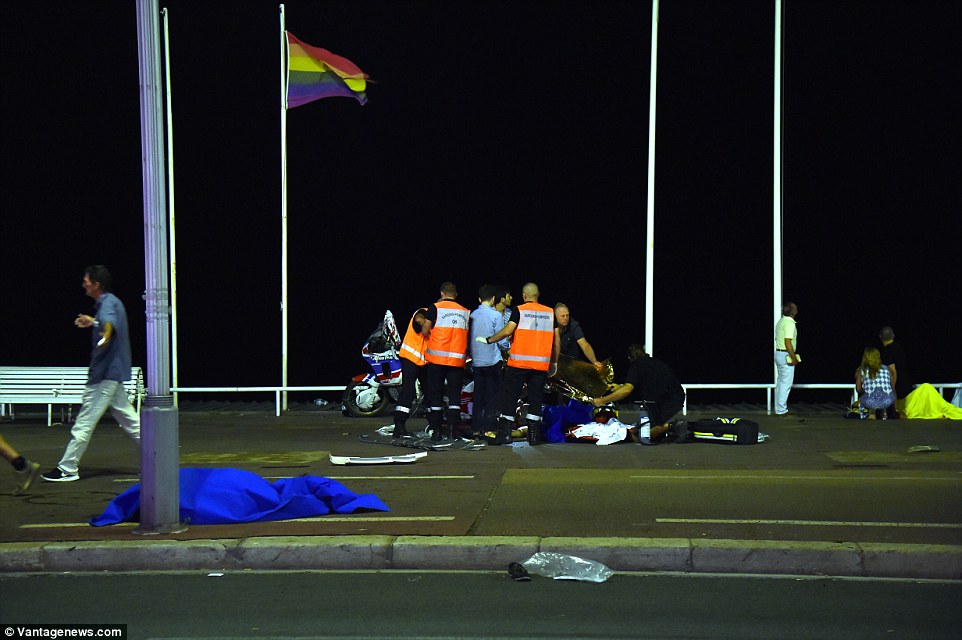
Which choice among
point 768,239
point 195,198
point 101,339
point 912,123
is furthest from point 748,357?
point 101,339

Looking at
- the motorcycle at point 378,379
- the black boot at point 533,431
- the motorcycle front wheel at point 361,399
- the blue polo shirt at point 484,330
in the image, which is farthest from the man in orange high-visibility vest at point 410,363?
the motorcycle front wheel at point 361,399

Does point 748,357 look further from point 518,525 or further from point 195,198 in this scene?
point 518,525

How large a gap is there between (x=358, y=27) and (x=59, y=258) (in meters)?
10.5

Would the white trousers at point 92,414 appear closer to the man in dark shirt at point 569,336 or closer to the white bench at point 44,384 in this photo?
the white bench at point 44,384

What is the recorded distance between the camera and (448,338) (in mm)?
13797

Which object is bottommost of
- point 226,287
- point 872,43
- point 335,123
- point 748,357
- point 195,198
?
point 748,357

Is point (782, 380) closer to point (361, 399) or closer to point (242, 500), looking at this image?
point (361, 399)

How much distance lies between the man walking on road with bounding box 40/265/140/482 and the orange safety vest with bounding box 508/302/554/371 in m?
4.80

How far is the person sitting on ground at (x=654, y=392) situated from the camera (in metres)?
14.3

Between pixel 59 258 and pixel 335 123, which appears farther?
pixel 335 123

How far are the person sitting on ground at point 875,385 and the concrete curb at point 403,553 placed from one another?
33.7ft

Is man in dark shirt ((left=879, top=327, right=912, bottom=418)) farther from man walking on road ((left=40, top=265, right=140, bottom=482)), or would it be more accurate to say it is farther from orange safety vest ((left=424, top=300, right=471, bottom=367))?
man walking on road ((left=40, top=265, right=140, bottom=482))

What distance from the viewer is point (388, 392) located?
60.4ft

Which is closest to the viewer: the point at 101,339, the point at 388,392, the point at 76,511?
the point at 76,511
